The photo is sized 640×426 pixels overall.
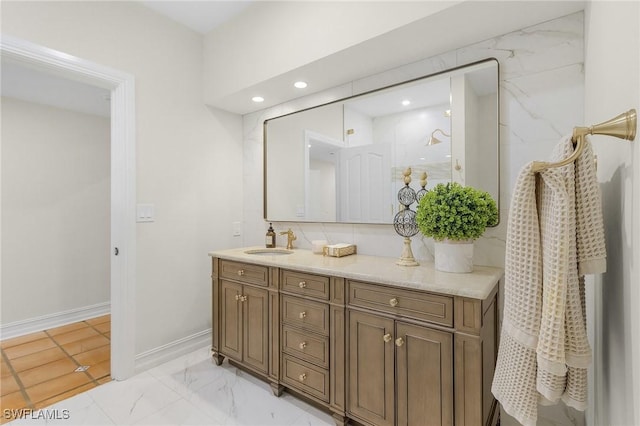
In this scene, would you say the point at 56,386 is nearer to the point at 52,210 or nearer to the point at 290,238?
the point at 290,238

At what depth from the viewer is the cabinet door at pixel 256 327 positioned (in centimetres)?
196

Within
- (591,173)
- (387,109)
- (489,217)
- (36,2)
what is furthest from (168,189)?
(591,173)

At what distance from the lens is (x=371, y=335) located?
1.50 meters

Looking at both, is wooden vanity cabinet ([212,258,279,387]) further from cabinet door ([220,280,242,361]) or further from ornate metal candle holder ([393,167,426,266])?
ornate metal candle holder ([393,167,426,266])

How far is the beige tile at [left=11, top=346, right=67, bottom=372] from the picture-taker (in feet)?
7.71

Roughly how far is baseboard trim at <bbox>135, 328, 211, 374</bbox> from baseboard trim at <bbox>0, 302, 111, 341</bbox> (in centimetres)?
173

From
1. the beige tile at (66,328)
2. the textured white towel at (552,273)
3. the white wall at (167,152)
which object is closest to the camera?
the textured white towel at (552,273)

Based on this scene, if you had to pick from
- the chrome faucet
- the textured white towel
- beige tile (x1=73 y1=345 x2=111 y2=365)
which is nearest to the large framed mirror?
the chrome faucet

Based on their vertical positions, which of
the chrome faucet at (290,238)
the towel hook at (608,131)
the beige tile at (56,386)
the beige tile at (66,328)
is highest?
the towel hook at (608,131)

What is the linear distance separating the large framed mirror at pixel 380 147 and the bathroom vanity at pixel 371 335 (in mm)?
497

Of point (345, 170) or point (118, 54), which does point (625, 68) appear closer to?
point (345, 170)

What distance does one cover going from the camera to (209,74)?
2.60 m

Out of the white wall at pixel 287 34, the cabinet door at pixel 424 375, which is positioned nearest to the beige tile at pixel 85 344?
the white wall at pixel 287 34

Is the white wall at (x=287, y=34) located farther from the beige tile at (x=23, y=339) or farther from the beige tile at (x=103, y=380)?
the beige tile at (x=23, y=339)
